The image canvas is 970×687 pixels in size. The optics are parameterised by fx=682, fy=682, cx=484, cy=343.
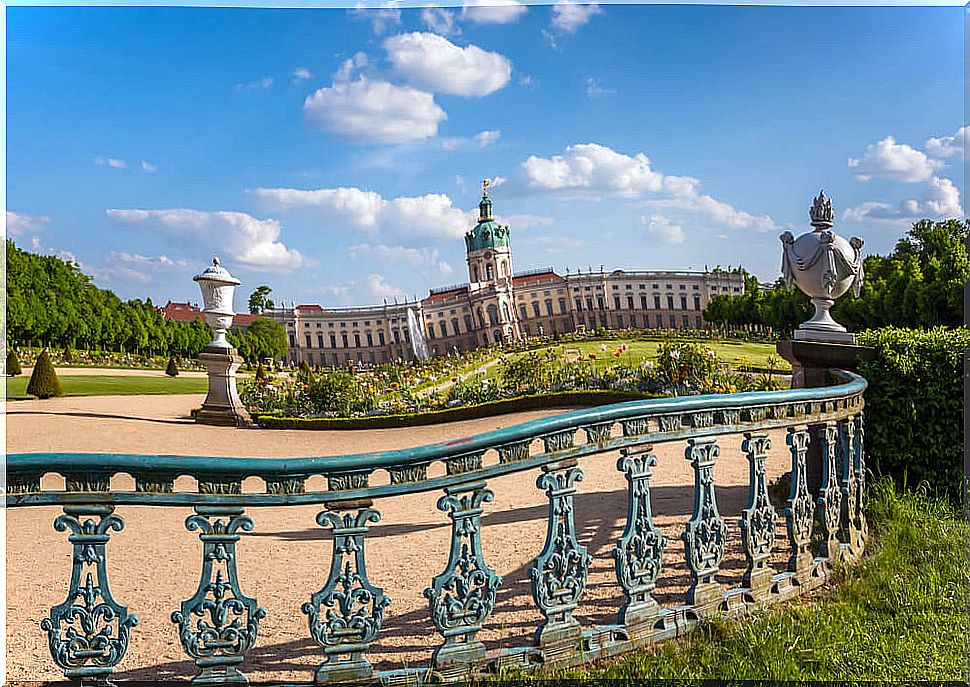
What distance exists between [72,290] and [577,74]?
11.4m

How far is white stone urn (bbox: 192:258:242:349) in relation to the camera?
899cm

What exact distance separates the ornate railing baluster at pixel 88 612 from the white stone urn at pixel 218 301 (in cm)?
815

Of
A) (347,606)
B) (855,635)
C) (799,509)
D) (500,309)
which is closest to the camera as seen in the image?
(347,606)

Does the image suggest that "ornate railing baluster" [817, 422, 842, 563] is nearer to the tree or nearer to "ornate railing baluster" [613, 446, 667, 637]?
"ornate railing baluster" [613, 446, 667, 637]

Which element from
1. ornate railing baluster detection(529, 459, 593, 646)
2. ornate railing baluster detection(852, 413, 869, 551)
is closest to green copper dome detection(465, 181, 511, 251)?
ornate railing baluster detection(852, 413, 869, 551)

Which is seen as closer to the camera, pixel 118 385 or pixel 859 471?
pixel 859 471

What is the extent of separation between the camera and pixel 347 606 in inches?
52.9

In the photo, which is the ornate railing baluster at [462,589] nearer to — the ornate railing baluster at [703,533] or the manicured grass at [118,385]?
the ornate railing baluster at [703,533]

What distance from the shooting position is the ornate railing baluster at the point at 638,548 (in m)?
1.58

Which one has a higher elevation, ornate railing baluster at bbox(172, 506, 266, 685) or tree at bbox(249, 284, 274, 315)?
tree at bbox(249, 284, 274, 315)

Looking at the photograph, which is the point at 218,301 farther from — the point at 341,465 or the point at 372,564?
the point at 341,465

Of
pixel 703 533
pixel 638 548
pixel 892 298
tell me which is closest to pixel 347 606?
pixel 638 548

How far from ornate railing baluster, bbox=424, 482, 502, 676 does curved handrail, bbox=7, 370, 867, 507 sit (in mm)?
52

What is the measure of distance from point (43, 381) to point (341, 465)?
11.7m
